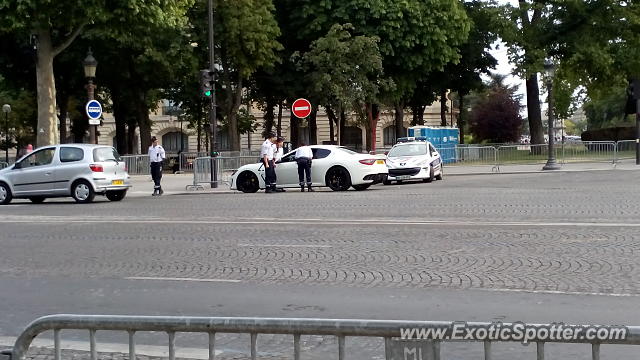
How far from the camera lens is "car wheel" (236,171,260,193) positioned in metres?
25.3

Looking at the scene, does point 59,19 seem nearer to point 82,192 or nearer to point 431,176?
point 82,192

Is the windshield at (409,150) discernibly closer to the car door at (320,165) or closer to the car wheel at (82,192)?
the car door at (320,165)

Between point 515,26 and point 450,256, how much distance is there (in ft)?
128

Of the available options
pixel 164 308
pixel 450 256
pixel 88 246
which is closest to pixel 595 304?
pixel 450 256

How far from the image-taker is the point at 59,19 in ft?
95.3

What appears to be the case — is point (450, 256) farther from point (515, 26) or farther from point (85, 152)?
point (515, 26)

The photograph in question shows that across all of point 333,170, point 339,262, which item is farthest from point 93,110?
point 339,262

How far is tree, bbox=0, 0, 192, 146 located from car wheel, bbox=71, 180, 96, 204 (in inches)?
332

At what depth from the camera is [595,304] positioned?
23.9 ft

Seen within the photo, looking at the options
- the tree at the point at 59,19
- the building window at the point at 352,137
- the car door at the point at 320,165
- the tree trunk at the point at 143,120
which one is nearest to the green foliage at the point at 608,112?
the building window at the point at 352,137

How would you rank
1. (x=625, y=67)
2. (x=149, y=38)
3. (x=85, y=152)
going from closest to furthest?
1. (x=85, y=152)
2. (x=149, y=38)
3. (x=625, y=67)

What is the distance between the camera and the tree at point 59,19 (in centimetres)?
2777

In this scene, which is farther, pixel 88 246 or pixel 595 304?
pixel 88 246

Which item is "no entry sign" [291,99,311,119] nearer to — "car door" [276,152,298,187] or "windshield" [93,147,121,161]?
"car door" [276,152,298,187]
